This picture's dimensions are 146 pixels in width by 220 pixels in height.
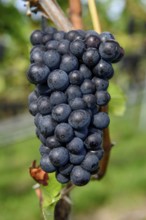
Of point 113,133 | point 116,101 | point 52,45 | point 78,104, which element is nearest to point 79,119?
point 78,104

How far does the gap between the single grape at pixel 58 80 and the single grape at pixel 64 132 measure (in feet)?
0.18

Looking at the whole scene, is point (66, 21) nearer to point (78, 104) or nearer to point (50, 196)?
point (78, 104)

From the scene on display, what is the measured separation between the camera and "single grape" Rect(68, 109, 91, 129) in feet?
2.17

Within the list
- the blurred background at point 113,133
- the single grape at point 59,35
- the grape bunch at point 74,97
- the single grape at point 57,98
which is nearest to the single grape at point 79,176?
the grape bunch at point 74,97

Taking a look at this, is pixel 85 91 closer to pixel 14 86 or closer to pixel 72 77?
pixel 72 77

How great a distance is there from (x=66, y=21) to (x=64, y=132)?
199 mm

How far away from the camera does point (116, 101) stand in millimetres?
935

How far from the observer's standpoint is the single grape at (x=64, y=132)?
0.67m

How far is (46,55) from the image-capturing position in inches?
26.6

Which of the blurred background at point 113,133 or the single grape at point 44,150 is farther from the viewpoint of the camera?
the blurred background at point 113,133

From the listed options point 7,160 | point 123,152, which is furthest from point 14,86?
point 123,152

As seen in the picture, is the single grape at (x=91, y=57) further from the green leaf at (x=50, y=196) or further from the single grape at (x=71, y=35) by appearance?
the green leaf at (x=50, y=196)

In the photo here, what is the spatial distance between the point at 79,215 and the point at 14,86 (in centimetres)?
205

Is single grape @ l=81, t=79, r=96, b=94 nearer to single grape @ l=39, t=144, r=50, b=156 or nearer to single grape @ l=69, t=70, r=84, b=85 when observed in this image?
single grape @ l=69, t=70, r=84, b=85
